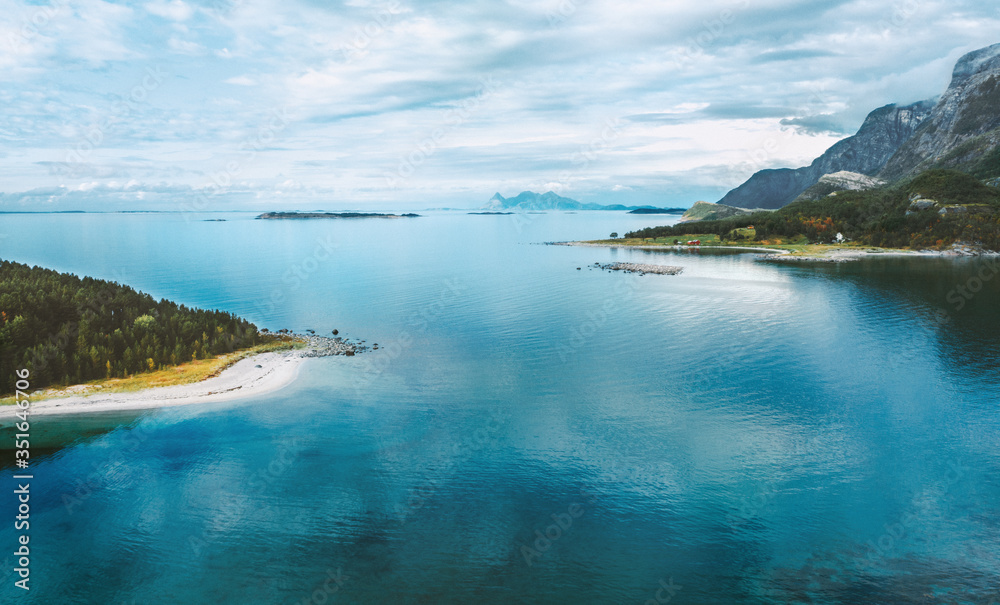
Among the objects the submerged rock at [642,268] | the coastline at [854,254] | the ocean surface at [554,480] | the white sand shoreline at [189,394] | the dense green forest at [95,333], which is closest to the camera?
the ocean surface at [554,480]

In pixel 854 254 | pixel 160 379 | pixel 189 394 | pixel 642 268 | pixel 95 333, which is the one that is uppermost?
pixel 854 254

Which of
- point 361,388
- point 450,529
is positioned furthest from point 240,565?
point 361,388

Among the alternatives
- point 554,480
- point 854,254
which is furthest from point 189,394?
point 854,254

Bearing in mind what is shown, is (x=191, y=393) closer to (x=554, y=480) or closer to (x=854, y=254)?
(x=554, y=480)

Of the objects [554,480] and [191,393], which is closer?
[554,480]

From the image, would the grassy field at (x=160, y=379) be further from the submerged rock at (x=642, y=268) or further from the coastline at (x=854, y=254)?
the coastline at (x=854, y=254)

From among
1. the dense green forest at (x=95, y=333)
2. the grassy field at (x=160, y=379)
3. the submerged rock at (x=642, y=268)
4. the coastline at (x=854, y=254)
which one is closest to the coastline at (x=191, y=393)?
the grassy field at (x=160, y=379)

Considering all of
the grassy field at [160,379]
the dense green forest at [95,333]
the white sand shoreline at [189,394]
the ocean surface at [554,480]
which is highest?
the dense green forest at [95,333]
